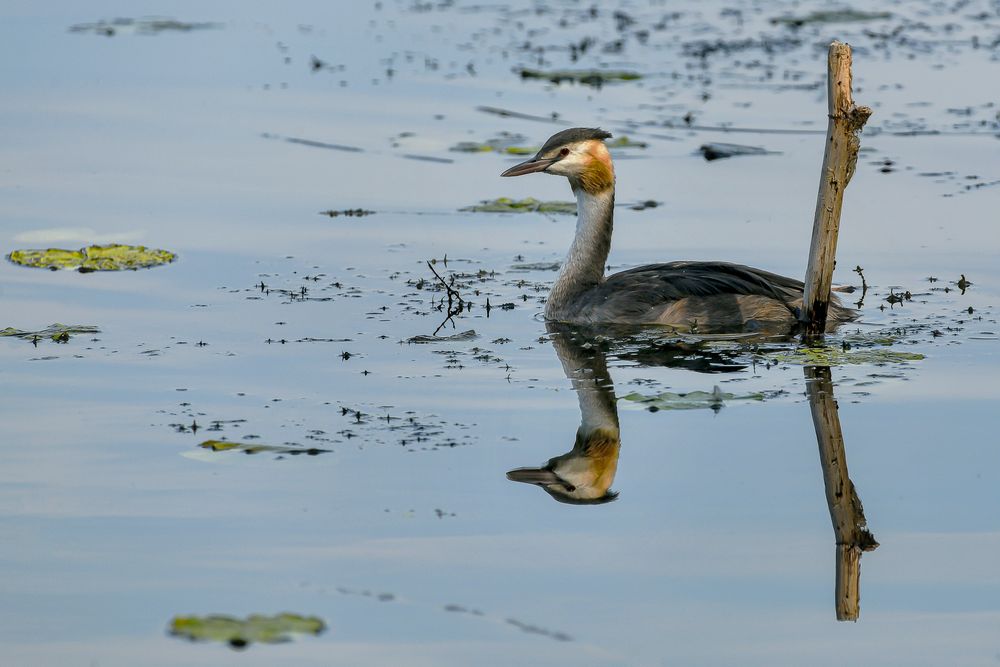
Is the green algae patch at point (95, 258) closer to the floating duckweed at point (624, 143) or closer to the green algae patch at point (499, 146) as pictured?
the green algae patch at point (499, 146)

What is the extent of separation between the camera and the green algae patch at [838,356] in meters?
10.3

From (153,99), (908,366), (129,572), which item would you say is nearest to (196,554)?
(129,572)

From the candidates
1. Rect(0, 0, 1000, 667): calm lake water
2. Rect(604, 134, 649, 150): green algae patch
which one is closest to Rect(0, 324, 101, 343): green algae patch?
Rect(0, 0, 1000, 667): calm lake water

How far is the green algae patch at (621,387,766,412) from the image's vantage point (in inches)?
373

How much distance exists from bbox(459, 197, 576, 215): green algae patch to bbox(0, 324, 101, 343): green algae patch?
4560 mm

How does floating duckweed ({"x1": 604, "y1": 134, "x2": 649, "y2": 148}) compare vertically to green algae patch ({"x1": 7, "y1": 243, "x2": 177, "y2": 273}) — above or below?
above

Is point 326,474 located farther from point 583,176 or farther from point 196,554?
point 583,176

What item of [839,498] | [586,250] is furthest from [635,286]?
[839,498]

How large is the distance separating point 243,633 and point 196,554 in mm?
914

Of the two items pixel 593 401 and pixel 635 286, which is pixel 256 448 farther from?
pixel 635 286

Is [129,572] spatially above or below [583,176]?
below

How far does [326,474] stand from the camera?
27.3 feet

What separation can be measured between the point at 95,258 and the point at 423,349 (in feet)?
11.2

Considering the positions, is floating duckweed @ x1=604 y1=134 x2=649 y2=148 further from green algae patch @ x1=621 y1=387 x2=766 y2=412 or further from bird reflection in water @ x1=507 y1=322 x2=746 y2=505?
green algae patch @ x1=621 y1=387 x2=766 y2=412
